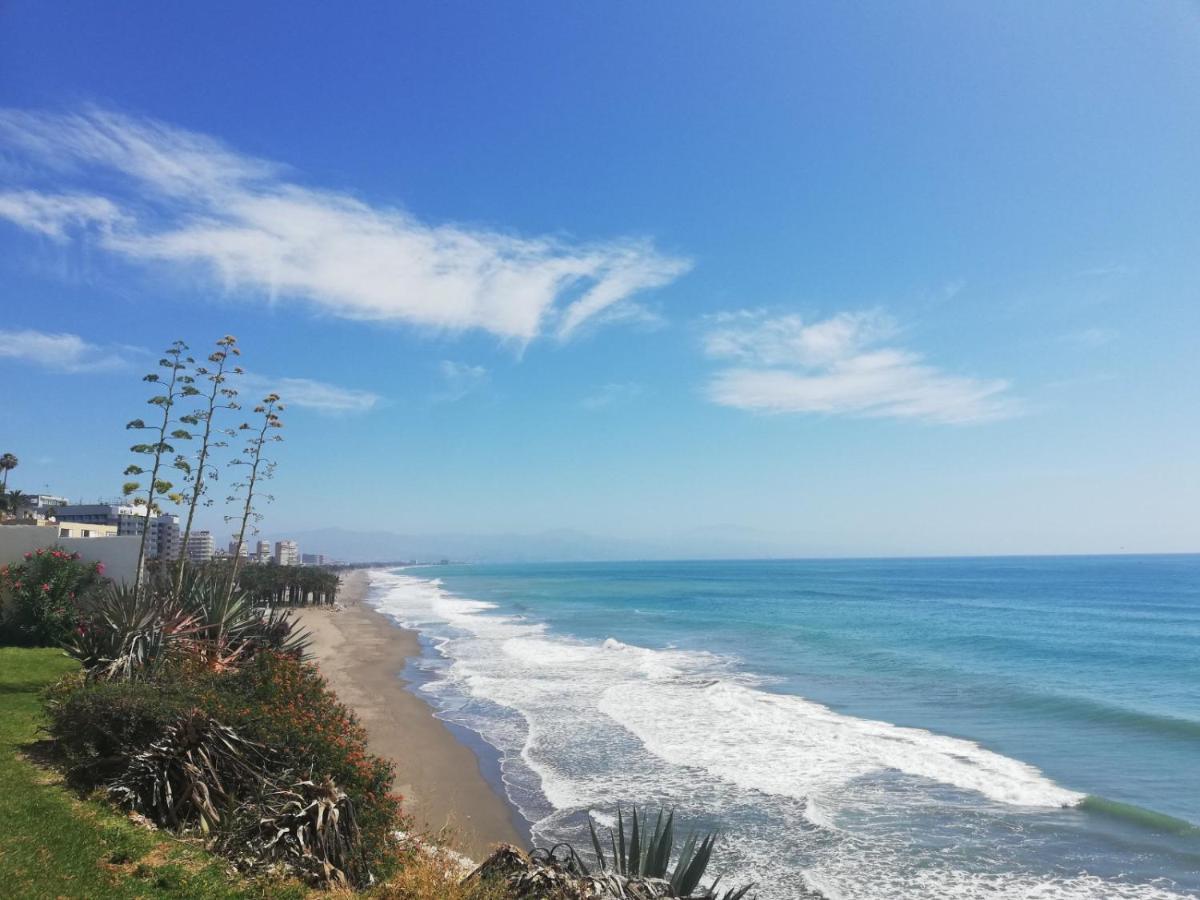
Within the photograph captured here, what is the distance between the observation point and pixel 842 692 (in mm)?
23859

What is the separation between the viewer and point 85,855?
633 cm

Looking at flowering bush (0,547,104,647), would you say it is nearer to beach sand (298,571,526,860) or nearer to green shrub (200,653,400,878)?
beach sand (298,571,526,860)

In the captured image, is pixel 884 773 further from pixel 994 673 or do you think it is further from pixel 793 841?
pixel 994 673

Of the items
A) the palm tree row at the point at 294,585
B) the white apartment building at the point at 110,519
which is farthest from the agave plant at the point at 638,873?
the white apartment building at the point at 110,519

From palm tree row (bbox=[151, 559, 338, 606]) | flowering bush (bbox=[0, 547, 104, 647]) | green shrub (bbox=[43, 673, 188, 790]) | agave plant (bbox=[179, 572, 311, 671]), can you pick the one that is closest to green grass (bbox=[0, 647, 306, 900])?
green shrub (bbox=[43, 673, 188, 790])

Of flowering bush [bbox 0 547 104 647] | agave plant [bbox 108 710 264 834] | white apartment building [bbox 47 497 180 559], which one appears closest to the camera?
agave plant [bbox 108 710 264 834]

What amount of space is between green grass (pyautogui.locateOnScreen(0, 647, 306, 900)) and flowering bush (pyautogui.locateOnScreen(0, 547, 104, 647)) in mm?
10263

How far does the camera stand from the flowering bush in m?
16.9

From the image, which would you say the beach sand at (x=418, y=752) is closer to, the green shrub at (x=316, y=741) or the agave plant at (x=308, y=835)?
the green shrub at (x=316, y=741)

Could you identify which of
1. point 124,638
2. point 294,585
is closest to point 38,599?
point 124,638

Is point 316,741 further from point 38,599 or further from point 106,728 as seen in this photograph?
point 38,599

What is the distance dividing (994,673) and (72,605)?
28.5 meters

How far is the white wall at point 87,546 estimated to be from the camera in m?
18.9

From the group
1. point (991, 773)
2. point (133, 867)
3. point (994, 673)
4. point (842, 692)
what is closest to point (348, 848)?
point (133, 867)
